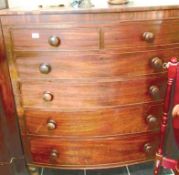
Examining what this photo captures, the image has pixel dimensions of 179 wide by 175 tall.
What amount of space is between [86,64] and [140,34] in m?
0.29

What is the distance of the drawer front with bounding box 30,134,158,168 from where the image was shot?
1.42m

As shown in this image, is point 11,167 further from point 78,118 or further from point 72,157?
point 78,118

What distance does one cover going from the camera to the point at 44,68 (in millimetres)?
1217

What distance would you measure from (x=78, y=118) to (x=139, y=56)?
455 mm

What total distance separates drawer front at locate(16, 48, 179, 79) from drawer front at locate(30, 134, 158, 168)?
0.40 metres

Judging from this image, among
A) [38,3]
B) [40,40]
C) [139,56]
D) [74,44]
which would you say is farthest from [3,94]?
[139,56]

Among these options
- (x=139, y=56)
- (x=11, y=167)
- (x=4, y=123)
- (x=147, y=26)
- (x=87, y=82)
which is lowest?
(x=11, y=167)

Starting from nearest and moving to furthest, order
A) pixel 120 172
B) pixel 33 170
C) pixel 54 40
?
pixel 54 40, pixel 33 170, pixel 120 172

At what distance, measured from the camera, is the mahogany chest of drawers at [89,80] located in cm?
115

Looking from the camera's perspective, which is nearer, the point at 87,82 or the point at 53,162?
the point at 87,82

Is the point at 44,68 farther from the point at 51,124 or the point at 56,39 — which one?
the point at 51,124

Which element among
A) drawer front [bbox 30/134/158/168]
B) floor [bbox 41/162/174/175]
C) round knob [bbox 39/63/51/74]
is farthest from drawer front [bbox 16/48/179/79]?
floor [bbox 41/162/174/175]

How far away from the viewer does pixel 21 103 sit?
1.34 m

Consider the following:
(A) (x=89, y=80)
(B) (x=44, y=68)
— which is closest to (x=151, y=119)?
(A) (x=89, y=80)
